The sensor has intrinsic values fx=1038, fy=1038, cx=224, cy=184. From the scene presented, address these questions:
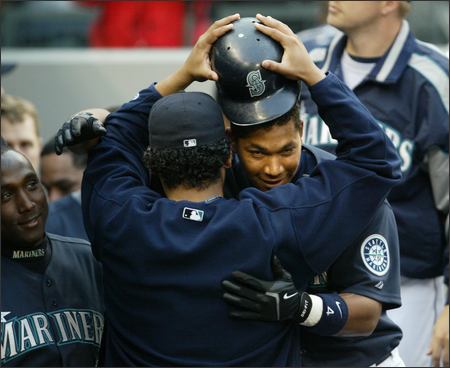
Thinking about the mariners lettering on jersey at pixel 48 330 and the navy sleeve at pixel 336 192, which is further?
the mariners lettering on jersey at pixel 48 330

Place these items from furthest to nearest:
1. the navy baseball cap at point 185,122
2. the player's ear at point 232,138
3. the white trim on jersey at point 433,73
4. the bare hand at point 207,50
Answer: the white trim on jersey at point 433,73 → the player's ear at point 232,138 → the bare hand at point 207,50 → the navy baseball cap at point 185,122

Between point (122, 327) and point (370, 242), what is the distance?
0.80 m

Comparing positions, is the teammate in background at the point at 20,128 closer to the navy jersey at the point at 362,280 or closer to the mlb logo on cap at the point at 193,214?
the navy jersey at the point at 362,280

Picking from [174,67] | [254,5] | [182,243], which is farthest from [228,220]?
[254,5]

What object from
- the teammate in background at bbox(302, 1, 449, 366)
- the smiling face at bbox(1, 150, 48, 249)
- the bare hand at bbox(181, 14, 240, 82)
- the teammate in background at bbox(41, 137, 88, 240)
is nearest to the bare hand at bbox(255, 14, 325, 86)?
the bare hand at bbox(181, 14, 240, 82)

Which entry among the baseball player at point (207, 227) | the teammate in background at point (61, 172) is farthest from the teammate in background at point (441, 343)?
the teammate in background at point (61, 172)

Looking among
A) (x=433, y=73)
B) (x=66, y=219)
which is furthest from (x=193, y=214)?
(x=66, y=219)

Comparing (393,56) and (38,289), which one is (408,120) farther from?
(38,289)

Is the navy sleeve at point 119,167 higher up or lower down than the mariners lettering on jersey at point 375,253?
higher up

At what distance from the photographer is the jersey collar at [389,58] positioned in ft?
14.7

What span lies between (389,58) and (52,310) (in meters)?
1.96

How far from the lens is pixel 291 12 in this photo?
26.2 ft

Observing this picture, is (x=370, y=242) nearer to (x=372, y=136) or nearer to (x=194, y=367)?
(x=372, y=136)

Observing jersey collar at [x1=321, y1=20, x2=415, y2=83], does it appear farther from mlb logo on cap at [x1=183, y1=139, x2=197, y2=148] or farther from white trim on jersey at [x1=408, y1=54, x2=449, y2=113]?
mlb logo on cap at [x1=183, y1=139, x2=197, y2=148]
